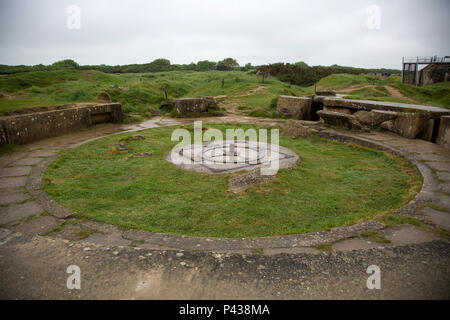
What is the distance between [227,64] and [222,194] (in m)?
45.8

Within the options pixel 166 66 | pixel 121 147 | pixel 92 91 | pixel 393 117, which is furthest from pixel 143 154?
pixel 166 66

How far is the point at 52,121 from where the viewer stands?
791 centimetres

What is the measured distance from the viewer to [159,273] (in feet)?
7.83

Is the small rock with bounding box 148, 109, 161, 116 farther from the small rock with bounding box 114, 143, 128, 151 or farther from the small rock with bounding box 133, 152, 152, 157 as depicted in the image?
the small rock with bounding box 133, 152, 152, 157

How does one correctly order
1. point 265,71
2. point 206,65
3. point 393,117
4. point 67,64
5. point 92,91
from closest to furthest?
point 393,117, point 92,91, point 67,64, point 265,71, point 206,65

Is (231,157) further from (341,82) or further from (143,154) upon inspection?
(341,82)

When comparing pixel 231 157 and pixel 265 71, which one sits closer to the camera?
pixel 231 157

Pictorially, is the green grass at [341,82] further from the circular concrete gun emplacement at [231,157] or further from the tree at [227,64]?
the tree at [227,64]

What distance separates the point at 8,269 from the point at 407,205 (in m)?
4.38

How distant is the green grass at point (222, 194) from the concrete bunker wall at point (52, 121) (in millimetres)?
1607

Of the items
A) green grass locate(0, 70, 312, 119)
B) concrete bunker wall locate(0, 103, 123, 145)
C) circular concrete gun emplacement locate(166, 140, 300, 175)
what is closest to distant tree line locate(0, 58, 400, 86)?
green grass locate(0, 70, 312, 119)

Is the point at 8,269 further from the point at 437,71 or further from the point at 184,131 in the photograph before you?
the point at 437,71

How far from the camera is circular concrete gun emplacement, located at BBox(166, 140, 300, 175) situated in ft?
17.8

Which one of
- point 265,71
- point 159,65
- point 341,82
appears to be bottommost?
point 341,82
